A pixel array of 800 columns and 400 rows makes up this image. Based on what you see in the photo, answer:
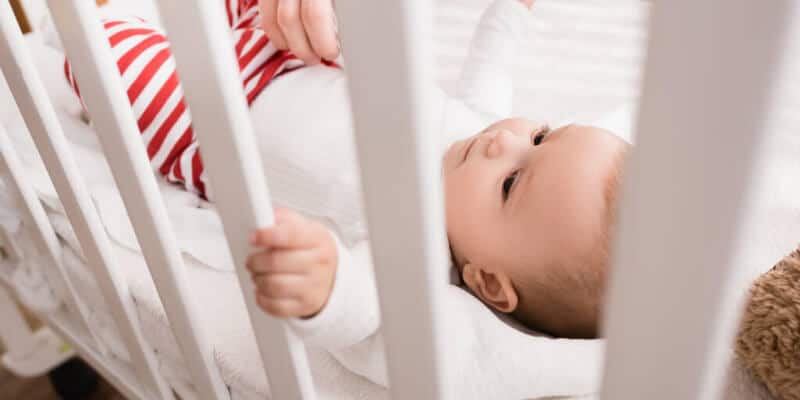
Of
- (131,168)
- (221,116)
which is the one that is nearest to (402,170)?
(221,116)

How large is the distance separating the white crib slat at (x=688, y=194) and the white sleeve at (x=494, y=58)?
64 cm

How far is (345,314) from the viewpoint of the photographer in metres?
0.44

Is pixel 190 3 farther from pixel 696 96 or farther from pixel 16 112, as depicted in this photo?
pixel 16 112

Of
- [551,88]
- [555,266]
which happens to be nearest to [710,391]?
[555,266]

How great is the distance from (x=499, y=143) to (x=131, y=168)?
32 centimetres

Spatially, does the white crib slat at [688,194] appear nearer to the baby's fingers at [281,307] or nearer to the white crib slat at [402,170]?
the white crib slat at [402,170]

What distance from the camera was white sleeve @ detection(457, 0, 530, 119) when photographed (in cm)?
89

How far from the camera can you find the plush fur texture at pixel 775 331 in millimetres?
495

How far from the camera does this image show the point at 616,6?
3.37ft

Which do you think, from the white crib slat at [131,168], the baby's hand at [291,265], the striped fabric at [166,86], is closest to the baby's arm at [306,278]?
the baby's hand at [291,265]

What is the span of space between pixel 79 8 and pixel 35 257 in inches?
24.0

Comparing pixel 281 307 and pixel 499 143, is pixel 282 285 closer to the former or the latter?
pixel 281 307

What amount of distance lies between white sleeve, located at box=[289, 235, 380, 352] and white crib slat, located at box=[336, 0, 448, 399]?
60mm

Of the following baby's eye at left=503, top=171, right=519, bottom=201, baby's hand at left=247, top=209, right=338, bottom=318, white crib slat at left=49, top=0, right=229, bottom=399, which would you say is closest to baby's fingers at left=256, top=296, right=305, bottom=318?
baby's hand at left=247, top=209, right=338, bottom=318
